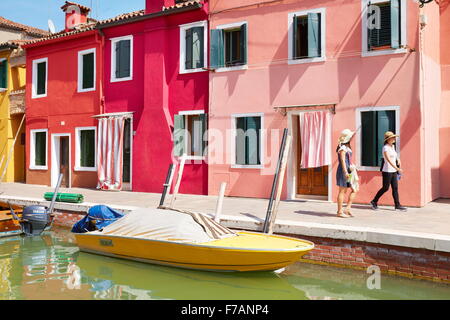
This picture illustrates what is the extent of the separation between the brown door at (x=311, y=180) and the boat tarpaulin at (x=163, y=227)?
5578 millimetres

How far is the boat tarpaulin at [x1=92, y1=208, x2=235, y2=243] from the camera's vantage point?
25.3 feet

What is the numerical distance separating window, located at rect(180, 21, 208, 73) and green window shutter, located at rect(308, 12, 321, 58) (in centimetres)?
358

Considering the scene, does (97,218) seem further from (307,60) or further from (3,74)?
(3,74)

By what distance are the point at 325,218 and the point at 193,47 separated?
7.90 meters

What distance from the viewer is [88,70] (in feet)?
58.3

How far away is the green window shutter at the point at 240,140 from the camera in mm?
14000

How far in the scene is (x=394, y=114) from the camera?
11750 millimetres

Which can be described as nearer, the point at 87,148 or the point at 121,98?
the point at 121,98

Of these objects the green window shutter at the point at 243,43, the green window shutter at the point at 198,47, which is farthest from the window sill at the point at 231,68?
the green window shutter at the point at 198,47

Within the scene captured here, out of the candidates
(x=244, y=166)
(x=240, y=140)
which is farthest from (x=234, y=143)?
(x=244, y=166)

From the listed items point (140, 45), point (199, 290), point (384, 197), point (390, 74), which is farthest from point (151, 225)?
point (140, 45)

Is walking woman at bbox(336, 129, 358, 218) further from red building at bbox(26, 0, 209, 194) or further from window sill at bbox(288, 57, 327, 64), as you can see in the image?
red building at bbox(26, 0, 209, 194)

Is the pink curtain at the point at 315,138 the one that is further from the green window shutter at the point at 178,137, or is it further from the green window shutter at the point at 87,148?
the green window shutter at the point at 87,148

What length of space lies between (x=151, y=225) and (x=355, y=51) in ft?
24.0
